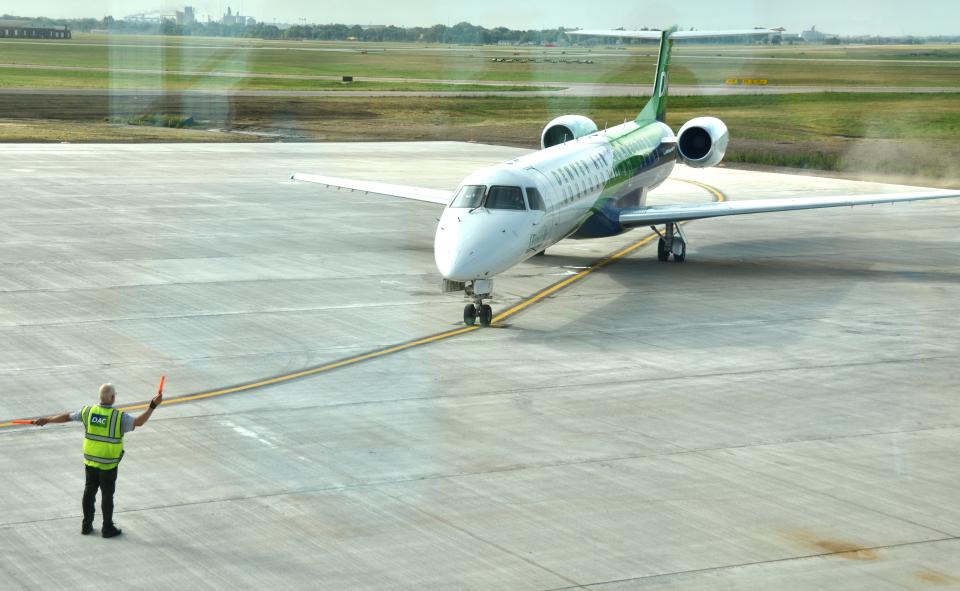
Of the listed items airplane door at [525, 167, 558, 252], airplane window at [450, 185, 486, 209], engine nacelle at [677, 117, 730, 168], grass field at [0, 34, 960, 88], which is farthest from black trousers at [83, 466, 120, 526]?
grass field at [0, 34, 960, 88]

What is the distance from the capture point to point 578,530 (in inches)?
541

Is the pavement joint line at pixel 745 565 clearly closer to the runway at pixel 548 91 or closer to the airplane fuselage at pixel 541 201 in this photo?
the airplane fuselage at pixel 541 201

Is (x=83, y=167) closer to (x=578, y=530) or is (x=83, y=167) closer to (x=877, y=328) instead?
(x=877, y=328)

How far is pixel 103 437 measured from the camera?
13.4 m

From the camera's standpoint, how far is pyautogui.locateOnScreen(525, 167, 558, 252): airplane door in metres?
26.1

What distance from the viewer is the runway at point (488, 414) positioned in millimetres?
13062

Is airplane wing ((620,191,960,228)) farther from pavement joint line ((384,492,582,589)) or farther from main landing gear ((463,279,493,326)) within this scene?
pavement joint line ((384,492,582,589))

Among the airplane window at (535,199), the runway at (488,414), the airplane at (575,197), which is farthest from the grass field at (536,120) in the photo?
the airplane window at (535,199)

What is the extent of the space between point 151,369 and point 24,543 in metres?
7.93

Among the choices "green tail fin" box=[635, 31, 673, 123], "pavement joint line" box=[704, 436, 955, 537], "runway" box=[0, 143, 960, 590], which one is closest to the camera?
"runway" box=[0, 143, 960, 590]

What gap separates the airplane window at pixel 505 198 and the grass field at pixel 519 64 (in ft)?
244

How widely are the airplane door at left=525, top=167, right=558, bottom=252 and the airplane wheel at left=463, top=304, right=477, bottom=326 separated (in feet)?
7.27

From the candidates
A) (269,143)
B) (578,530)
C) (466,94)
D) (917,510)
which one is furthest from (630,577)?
(466,94)

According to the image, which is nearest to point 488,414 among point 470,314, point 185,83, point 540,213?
point 470,314
